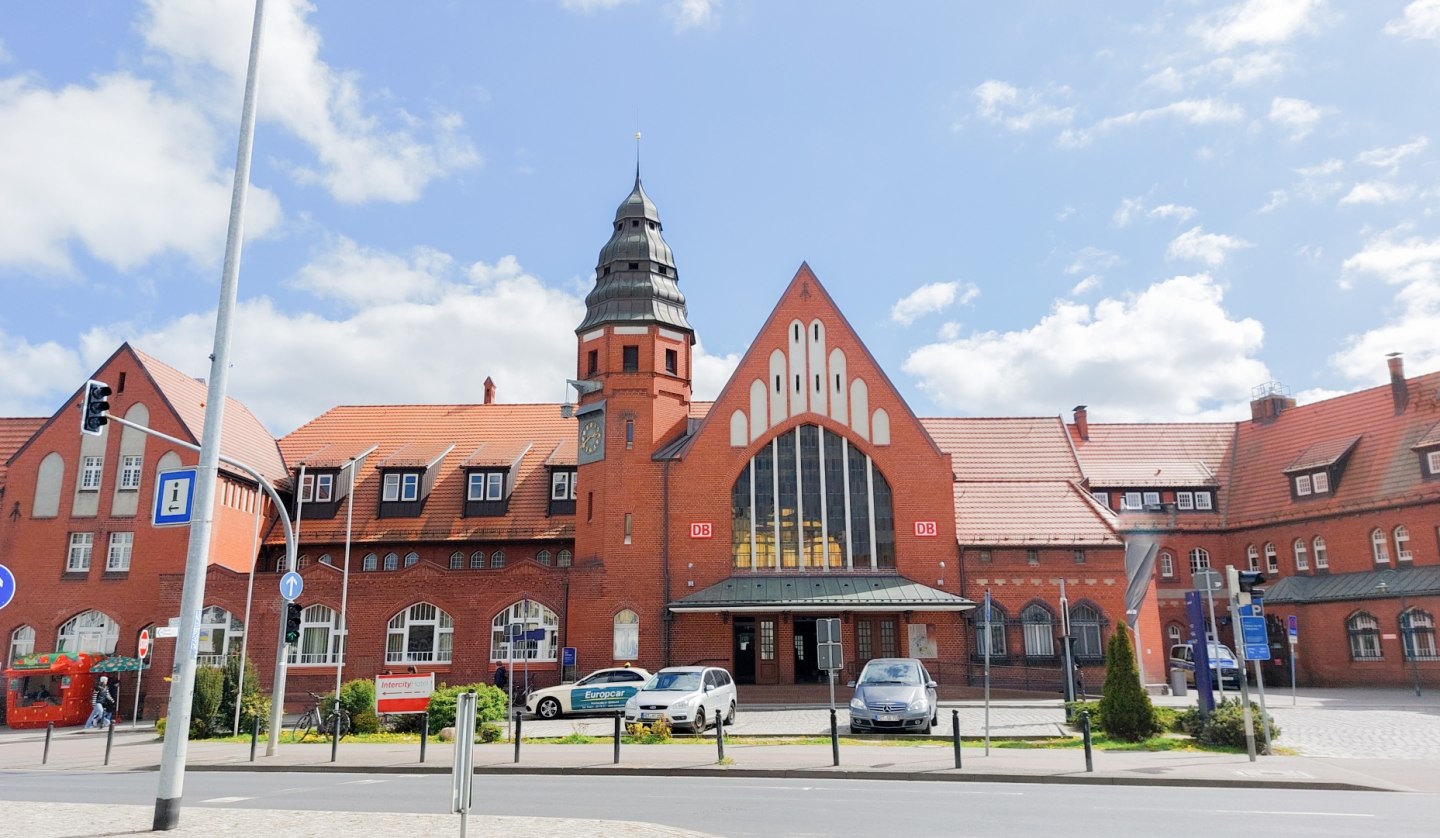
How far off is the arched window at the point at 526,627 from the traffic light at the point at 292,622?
14.8 m

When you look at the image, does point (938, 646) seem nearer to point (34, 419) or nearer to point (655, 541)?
point (655, 541)

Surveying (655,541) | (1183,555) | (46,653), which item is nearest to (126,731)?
(46,653)

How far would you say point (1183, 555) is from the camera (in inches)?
1901

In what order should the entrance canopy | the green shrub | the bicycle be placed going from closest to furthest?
the green shrub, the bicycle, the entrance canopy

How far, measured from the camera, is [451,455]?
44.6 metres

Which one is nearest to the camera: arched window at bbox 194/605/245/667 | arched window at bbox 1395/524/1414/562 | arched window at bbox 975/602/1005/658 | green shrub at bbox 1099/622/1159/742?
green shrub at bbox 1099/622/1159/742

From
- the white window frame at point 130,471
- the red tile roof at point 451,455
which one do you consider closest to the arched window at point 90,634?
the white window frame at point 130,471

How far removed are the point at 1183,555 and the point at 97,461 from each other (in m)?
49.5

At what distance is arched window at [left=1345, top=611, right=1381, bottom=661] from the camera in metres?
39.0

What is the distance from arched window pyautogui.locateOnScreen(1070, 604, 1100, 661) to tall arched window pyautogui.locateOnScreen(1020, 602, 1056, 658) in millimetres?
802

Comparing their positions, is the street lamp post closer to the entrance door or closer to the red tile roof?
the entrance door

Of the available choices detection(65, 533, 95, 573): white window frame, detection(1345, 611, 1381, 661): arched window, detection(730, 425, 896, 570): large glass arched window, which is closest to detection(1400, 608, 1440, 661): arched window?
detection(1345, 611, 1381, 661): arched window

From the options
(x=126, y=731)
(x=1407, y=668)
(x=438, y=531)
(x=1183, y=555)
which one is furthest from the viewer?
(x=1183, y=555)

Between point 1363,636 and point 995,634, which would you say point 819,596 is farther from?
point 1363,636
